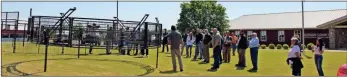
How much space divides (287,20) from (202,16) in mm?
16691

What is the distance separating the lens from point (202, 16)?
59.2 metres

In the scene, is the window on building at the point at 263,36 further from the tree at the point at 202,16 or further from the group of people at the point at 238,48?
the group of people at the point at 238,48

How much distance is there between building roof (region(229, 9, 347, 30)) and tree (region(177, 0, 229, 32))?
22.4 ft

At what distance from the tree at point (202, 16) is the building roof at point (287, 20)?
684 centimetres

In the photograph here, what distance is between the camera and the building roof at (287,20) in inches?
1694

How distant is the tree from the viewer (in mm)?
58562

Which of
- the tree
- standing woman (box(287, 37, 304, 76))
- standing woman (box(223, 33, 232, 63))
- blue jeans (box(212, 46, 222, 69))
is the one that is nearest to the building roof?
the tree

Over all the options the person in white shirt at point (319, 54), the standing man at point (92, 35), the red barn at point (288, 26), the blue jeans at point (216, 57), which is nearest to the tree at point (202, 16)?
the red barn at point (288, 26)

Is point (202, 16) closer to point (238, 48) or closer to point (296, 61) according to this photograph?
point (238, 48)

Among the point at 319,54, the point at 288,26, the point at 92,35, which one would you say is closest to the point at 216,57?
the point at 319,54

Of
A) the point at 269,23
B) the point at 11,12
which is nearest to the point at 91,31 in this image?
the point at 11,12

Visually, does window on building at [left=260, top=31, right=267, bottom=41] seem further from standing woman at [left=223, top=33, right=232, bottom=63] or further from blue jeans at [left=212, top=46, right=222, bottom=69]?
blue jeans at [left=212, top=46, right=222, bottom=69]

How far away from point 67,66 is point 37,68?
3.33 feet

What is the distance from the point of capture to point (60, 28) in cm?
1293
